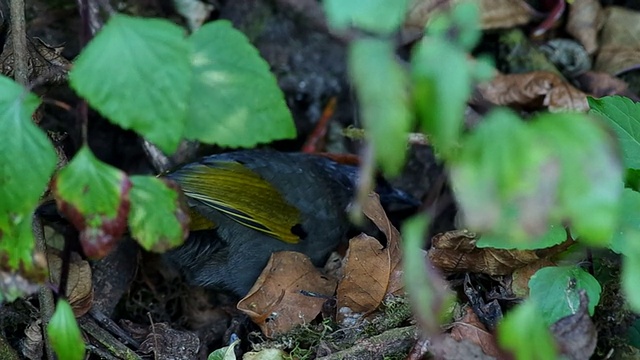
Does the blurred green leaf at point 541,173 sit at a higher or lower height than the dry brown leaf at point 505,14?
higher

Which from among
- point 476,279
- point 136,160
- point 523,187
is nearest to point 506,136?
point 523,187

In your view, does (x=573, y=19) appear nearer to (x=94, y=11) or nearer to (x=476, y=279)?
(x=476, y=279)

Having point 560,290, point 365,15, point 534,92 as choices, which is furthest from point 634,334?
point 365,15

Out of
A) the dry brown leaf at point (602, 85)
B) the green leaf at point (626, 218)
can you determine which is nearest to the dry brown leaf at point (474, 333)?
the green leaf at point (626, 218)

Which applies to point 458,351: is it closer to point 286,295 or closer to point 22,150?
point 286,295

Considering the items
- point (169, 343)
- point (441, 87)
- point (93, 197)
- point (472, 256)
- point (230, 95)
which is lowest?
point (169, 343)

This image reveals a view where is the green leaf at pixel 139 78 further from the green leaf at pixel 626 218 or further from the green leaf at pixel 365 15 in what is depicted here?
the green leaf at pixel 626 218

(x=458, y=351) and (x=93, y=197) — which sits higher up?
(x=93, y=197)
